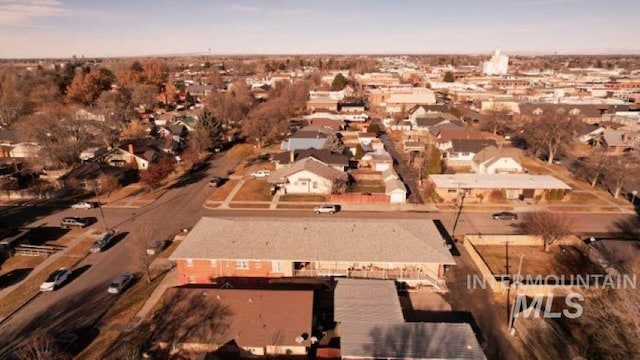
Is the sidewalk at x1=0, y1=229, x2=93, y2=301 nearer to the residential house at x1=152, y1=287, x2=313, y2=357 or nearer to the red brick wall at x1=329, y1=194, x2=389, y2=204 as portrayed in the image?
the residential house at x1=152, y1=287, x2=313, y2=357

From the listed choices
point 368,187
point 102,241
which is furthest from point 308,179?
point 102,241

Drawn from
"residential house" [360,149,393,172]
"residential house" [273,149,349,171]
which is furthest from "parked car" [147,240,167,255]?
"residential house" [360,149,393,172]

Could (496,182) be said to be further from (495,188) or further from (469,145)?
(469,145)

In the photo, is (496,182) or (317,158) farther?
(317,158)

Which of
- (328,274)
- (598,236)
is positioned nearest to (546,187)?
(598,236)

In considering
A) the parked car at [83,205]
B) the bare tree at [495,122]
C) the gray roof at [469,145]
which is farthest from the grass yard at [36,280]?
the bare tree at [495,122]

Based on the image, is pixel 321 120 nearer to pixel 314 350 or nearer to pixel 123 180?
pixel 123 180

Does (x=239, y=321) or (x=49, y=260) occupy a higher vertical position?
(x=239, y=321)

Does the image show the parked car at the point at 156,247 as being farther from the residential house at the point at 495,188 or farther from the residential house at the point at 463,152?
the residential house at the point at 463,152
